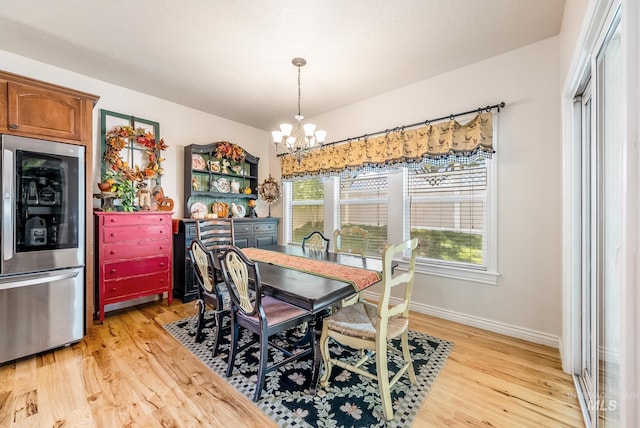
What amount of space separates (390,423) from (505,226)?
2.06 metres

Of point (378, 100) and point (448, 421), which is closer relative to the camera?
point (448, 421)

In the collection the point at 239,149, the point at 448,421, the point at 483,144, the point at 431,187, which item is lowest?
the point at 448,421

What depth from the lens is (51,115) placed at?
233 cm

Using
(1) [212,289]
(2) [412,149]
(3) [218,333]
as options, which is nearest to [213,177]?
(1) [212,289]

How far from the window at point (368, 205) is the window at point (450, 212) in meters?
0.36

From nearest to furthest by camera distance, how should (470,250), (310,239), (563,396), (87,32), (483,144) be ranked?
1. (563,396)
2. (87,32)
3. (483,144)
4. (470,250)
5. (310,239)

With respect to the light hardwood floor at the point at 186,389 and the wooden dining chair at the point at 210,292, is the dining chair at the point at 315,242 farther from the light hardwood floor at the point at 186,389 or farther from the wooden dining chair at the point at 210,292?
the light hardwood floor at the point at 186,389

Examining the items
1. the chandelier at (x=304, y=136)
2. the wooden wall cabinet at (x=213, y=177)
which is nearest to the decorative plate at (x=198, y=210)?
the wooden wall cabinet at (x=213, y=177)

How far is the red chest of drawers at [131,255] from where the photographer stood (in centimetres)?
290

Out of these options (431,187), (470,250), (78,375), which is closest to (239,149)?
(431,187)

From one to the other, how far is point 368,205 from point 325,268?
1680mm

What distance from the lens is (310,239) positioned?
11.2ft

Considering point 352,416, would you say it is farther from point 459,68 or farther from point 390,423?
point 459,68

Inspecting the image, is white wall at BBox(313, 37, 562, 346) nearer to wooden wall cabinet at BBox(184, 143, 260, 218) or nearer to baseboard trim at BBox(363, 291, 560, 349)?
baseboard trim at BBox(363, 291, 560, 349)
